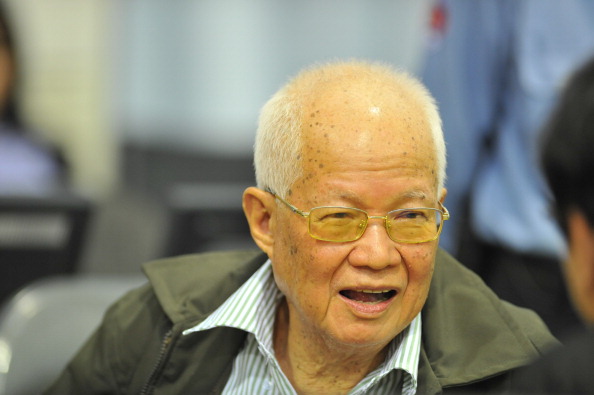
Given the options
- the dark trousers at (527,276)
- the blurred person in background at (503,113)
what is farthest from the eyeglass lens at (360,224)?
the blurred person in background at (503,113)

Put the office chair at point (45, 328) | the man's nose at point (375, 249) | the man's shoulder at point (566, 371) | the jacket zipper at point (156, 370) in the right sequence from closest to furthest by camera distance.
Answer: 1. the man's shoulder at point (566, 371)
2. the man's nose at point (375, 249)
3. the jacket zipper at point (156, 370)
4. the office chair at point (45, 328)

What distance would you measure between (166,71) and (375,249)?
267 inches

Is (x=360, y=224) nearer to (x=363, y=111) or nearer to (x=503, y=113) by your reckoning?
(x=363, y=111)

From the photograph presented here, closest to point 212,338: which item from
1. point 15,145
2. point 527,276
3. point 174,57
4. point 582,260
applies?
point 582,260

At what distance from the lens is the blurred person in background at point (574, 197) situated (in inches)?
49.4

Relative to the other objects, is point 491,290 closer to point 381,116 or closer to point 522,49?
point 381,116

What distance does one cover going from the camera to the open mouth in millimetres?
1749

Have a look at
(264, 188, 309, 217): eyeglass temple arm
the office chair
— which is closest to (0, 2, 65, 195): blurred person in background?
the office chair

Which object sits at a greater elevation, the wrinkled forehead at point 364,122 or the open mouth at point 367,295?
the wrinkled forehead at point 364,122

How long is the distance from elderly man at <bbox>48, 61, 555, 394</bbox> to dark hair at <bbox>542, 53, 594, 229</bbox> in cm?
29

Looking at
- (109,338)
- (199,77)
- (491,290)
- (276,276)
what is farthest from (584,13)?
(199,77)

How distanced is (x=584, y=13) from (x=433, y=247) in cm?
143

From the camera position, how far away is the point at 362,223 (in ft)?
5.57

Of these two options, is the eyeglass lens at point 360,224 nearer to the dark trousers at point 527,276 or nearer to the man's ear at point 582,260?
the man's ear at point 582,260
